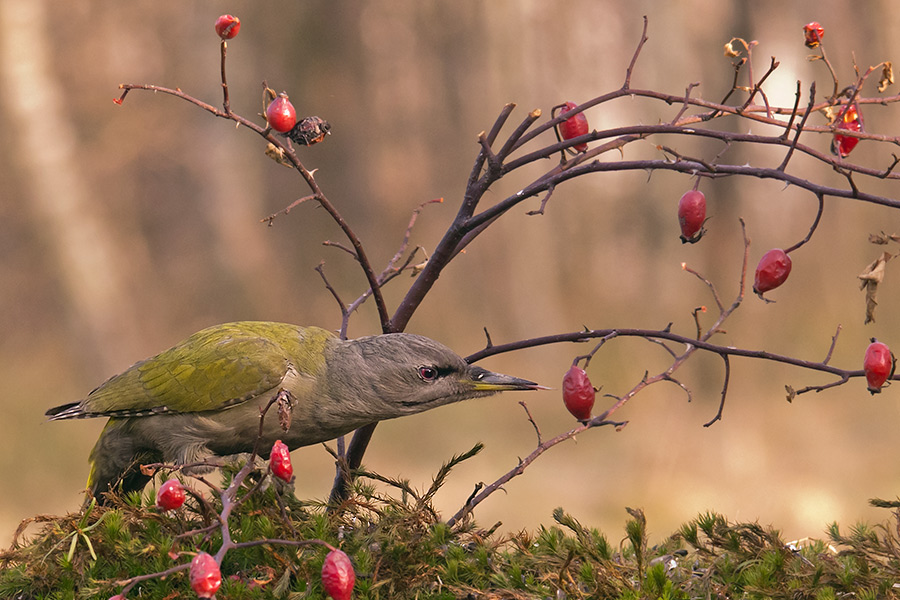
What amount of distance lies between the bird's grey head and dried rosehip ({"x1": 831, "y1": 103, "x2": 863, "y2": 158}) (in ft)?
3.21

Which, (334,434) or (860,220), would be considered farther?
(860,220)

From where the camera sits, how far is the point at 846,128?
2172 millimetres

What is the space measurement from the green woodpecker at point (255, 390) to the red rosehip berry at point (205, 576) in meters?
1.07

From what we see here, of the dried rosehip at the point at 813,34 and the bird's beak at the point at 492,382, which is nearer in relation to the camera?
the dried rosehip at the point at 813,34

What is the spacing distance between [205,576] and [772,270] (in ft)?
4.26

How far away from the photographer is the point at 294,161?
6.65 feet

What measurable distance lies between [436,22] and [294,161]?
19.7 ft

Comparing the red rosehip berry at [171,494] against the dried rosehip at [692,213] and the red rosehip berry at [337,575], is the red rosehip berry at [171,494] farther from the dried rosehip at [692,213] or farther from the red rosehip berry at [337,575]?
the dried rosehip at [692,213]

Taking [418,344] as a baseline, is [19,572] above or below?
below

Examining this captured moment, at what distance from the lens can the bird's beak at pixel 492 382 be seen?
2455mm

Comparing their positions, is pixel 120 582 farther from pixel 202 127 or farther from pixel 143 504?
pixel 202 127

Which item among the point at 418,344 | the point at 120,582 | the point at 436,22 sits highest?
the point at 436,22

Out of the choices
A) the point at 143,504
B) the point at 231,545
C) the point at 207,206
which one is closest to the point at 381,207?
the point at 207,206

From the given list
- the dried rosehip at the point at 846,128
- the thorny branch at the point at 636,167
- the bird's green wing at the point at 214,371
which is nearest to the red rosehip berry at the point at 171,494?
the thorny branch at the point at 636,167
